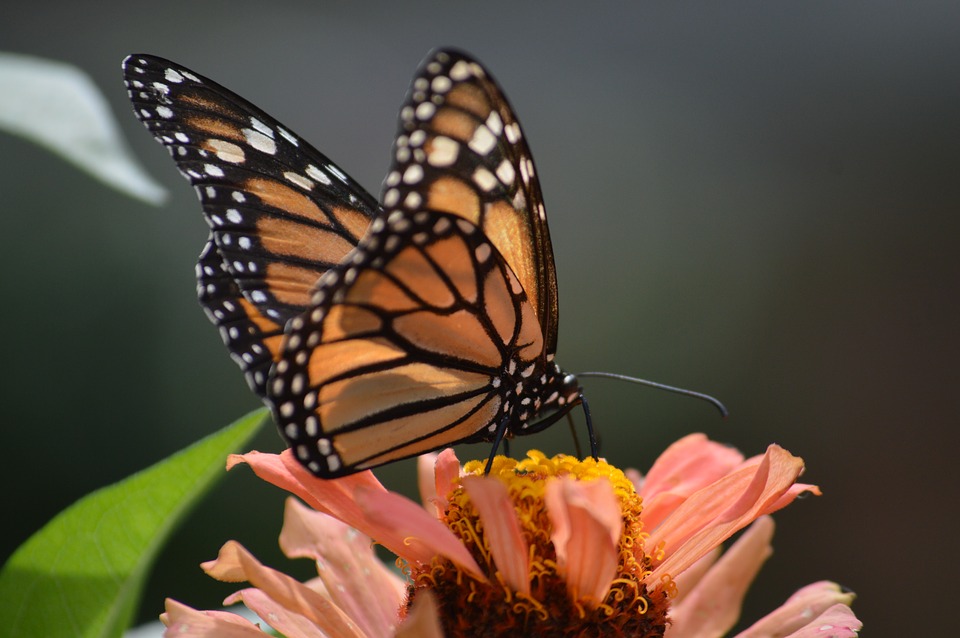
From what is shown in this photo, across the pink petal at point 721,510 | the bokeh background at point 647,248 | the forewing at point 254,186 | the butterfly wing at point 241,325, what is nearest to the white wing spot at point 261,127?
the forewing at point 254,186

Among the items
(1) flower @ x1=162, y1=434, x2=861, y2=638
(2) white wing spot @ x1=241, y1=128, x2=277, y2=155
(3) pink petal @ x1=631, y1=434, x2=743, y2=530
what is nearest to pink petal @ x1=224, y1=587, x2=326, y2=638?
(1) flower @ x1=162, y1=434, x2=861, y2=638

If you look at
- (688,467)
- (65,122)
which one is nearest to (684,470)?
(688,467)

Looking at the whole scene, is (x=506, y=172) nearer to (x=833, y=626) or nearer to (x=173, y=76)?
(x=173, y=76)

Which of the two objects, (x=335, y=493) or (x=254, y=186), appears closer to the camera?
(x=335, y=493)

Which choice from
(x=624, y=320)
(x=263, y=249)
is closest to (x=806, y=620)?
(x=263, y=249)

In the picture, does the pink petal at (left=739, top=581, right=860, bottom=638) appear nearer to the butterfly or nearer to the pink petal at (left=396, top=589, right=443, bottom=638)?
the butterfly

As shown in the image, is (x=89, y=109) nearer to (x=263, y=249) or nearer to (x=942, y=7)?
(x=263, y=249)
